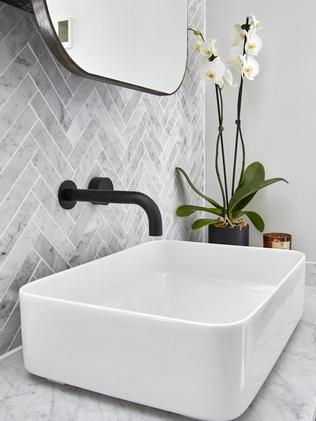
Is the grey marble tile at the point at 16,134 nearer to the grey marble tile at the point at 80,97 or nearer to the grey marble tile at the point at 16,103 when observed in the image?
the grey marble tile at the point at 16,103

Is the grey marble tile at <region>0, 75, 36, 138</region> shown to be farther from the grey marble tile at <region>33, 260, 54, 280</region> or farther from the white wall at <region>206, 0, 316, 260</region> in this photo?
the white wall at <region>206, 0, 316, 260</region>

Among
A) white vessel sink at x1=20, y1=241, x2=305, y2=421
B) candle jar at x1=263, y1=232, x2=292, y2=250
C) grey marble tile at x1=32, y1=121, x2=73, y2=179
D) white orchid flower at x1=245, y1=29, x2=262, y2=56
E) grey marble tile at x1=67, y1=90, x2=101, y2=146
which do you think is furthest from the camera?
candle jar at x1=263, y1=232, x2=292, y2=250

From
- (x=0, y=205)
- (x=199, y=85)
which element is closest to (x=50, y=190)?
(x=0, y=205)

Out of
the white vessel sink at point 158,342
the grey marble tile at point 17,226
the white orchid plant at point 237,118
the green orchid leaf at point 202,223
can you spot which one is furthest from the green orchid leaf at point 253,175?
the grey marble tile at point 17,226

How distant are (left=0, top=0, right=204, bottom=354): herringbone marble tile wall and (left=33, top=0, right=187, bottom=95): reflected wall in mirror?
77mm

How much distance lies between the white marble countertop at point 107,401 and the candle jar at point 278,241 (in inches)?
26.4

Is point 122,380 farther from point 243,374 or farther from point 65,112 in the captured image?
point 65,112

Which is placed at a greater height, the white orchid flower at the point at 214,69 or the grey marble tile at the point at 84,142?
the white orchid flower at the point at 214,69

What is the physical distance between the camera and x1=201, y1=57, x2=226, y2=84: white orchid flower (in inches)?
55.7

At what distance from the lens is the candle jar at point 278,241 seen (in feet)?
4.91

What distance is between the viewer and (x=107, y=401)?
713mm

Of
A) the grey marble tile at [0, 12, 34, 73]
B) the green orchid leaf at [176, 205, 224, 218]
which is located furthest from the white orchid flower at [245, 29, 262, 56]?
the grey marble tile at [0, 12, 34, 73]

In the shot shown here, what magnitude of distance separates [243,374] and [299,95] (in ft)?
3.74

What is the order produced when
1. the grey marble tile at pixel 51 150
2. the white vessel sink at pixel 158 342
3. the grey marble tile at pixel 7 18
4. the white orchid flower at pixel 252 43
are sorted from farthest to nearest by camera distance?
the white orchid flower at pixel 252 43
the grey marble tile at pixel 51 150
the grey marble tile at pixel 7 18
the white vessel sink at pixel 158 342
